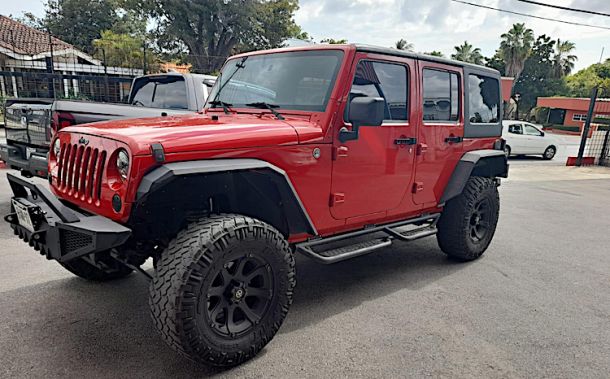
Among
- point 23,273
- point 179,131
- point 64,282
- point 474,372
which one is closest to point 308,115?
point 179,131

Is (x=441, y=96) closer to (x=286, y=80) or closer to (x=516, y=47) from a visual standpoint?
(x=286, y=80)

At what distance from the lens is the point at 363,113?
114 inches

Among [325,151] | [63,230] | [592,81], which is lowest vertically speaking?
[63,230]

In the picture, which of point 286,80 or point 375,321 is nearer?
point 375,321

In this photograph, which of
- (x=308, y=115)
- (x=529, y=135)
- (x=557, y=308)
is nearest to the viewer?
(x=308, y=115)

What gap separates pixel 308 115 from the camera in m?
3.04

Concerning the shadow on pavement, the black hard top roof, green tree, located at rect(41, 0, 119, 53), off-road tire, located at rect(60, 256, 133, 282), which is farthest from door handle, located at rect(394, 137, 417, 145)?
green tree, located at rect(41, 0, 119, 53)

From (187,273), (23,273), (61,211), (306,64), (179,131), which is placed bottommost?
(23,273)

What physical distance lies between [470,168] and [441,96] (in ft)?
2.52

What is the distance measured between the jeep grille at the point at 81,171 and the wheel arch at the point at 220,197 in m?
0.31

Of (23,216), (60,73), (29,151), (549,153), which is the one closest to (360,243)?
(23,216)

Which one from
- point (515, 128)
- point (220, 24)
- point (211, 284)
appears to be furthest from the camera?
point (220, 24)

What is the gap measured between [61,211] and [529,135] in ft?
56.9

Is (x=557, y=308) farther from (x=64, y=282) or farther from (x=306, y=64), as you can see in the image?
(x=64, y=282)
